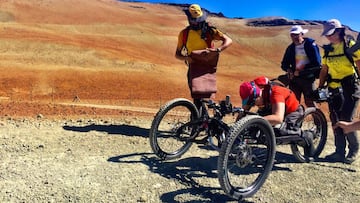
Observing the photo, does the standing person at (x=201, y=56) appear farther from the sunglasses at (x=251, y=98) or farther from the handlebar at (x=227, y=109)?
the sunglasses at (x=251, y=98)

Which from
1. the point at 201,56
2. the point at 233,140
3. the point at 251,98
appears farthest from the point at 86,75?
the point at 233,140

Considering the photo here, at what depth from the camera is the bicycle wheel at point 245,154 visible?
4238 mm

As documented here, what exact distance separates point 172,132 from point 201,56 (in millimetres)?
1192

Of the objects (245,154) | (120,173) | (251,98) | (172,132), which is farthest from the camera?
(172,132)

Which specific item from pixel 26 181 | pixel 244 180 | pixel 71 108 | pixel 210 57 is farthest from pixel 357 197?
pixel 71 108

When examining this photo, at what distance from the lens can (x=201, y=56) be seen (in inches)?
243

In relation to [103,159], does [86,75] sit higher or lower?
higher

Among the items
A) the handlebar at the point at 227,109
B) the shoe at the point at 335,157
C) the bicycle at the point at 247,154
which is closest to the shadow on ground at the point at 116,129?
the handlebar at the point at 227,109

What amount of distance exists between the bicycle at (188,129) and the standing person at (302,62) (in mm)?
1566

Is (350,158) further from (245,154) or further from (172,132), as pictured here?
(172,132)

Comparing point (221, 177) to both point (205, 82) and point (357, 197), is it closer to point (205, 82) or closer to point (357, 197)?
point (357, 197)

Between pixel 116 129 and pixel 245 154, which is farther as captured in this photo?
pixel 116 129

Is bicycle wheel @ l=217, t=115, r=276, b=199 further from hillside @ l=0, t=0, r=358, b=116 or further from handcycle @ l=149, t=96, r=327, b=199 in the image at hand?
hillside @ l=0, t=0, r=358, b=116

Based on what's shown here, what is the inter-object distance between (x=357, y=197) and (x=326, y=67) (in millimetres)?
1991
